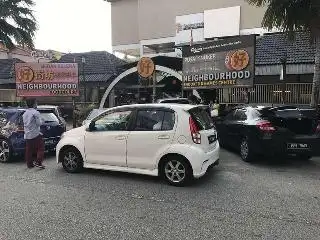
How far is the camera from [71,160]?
8.57m

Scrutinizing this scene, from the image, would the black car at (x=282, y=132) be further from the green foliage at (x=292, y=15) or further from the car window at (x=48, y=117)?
the green foliage at (x=292, y=15)

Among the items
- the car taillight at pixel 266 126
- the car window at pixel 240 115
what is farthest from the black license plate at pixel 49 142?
the car taillight at pixel 266 126

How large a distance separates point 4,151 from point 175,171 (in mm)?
5117

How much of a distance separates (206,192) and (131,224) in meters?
2.02

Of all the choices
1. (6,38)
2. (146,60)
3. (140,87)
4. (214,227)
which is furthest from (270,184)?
(6,38)

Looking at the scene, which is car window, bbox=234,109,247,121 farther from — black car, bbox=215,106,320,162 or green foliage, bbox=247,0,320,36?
green foliage, bbox=247,0,320,36

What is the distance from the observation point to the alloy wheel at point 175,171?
7.27 meters

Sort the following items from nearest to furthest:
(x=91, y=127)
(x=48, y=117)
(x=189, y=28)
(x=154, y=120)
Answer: (x=154, y=120) < (x=91, y=127) < (x=48, y=117) < (x=189, y=28)

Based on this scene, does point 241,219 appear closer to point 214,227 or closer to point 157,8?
point 214,227

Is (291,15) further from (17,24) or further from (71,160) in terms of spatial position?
(17,24)

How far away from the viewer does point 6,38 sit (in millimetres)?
24594

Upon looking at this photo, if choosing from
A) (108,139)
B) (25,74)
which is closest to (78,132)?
(108,139)

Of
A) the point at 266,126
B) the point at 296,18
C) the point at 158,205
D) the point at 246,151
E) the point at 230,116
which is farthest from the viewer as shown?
the point at 296,18

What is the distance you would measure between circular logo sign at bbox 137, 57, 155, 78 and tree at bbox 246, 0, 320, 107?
647cm
